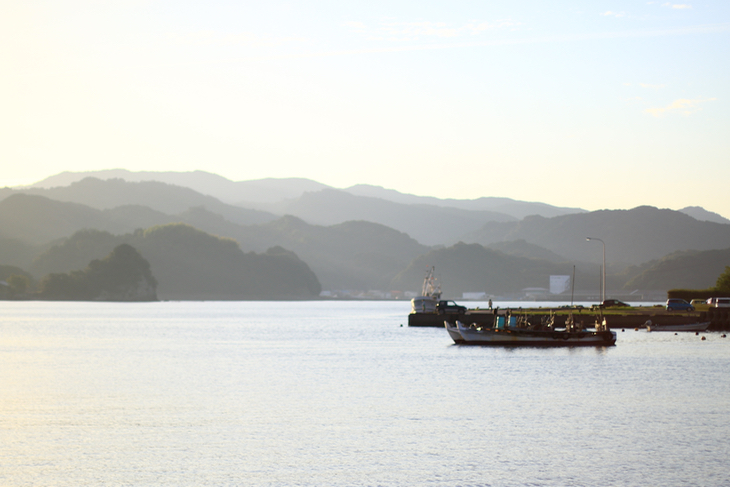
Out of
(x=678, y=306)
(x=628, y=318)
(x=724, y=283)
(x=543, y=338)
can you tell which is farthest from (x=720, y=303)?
(x=543, y=338)

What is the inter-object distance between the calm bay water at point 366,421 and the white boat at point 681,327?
108 feet

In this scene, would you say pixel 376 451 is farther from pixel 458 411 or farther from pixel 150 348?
pixel 150 348

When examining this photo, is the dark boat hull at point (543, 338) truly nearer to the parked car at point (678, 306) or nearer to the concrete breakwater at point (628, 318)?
the concrete breakwater at point (628, 318)

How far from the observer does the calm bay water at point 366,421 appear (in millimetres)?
21672

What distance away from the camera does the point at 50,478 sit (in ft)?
68.3

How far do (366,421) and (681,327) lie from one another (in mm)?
74818

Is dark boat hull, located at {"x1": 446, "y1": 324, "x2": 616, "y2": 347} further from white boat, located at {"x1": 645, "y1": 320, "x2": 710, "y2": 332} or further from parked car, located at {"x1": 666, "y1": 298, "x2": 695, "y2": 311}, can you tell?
parked car, located at {"x1": 666, "y1": 298, "x2": 695, "y2": 311}

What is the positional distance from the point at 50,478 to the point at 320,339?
7049 centimetres

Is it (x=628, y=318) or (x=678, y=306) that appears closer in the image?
(x=628, y=318)

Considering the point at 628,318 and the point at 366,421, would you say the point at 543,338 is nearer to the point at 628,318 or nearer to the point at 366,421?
the point at 628,318

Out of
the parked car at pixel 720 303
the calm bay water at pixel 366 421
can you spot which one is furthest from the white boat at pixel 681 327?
the calm bay water at pixel 366 421

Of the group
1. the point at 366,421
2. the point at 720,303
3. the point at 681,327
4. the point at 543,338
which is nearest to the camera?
the point at 366,421

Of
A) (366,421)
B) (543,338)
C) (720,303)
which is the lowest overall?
(366,421)

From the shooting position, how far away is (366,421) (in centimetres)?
3028
